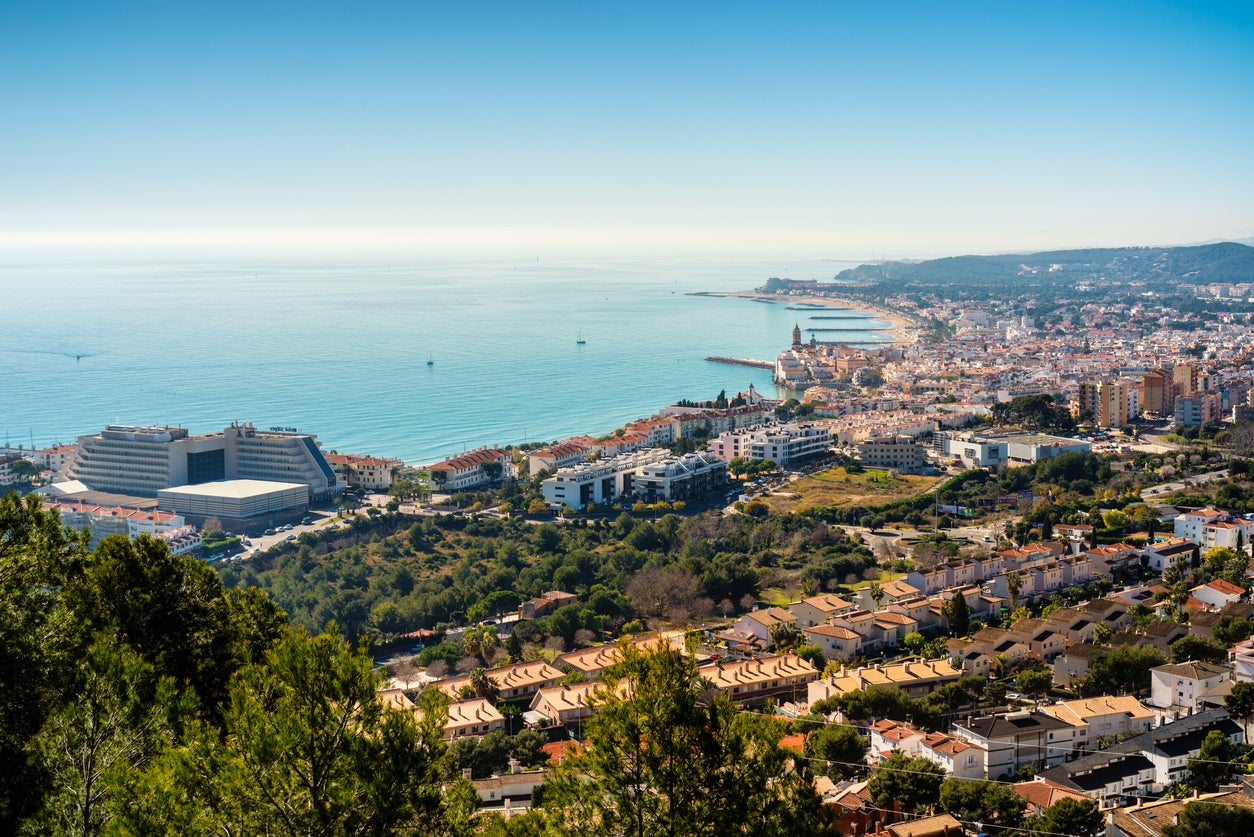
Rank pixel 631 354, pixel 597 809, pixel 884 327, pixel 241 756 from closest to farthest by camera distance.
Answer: pixel 241 756
pixel 597 809
pixel 631 354
pixel 884 327

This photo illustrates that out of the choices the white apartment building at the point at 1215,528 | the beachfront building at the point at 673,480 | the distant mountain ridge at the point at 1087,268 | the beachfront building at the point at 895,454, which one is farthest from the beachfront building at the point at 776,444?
the distant mountain ridge at the point at 1087,268

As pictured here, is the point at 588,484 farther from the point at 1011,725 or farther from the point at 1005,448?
the point at 1011,725

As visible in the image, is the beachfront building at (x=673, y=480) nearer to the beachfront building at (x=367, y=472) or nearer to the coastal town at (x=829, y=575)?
the coastal town at (x=829, y=575)

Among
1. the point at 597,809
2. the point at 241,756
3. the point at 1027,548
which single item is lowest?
the point at 1027,548

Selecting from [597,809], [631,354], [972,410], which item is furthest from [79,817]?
[631,354]

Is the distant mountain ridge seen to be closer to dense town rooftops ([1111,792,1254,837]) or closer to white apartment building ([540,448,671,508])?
white apartment building ([540,448,671,508])

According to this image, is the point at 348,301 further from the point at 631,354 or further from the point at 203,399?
the point at 203,399
